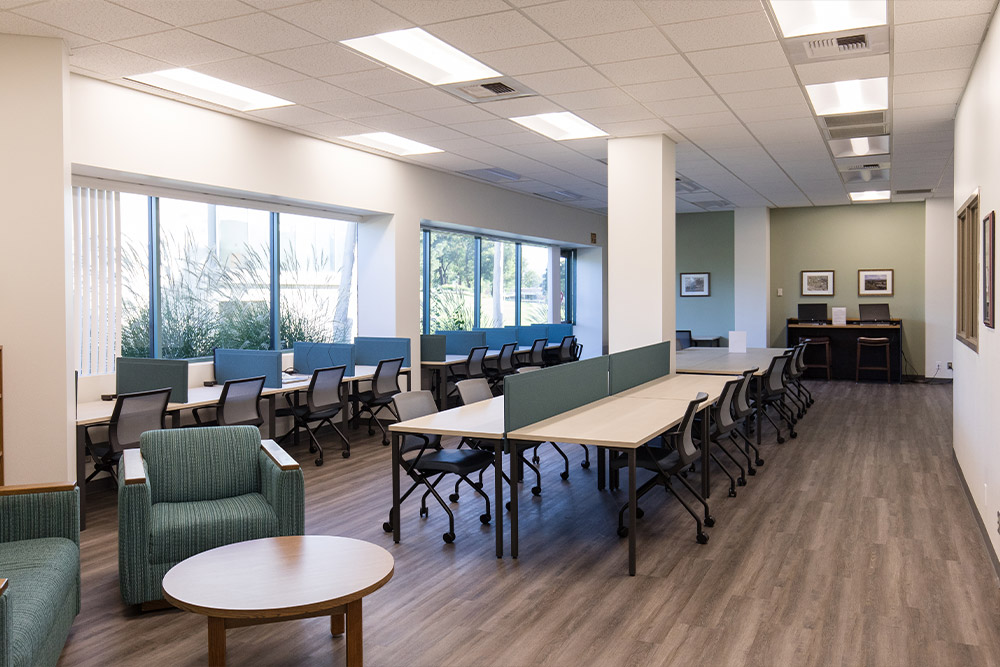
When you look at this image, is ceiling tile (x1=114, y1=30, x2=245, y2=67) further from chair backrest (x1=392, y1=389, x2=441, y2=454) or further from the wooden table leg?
the wooden table leg

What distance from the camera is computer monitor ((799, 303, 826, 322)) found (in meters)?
13.1

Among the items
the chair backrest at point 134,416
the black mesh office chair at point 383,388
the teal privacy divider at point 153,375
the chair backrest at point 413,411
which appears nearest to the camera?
the chair backrest at point 413,411

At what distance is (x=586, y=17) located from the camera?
13.9ft

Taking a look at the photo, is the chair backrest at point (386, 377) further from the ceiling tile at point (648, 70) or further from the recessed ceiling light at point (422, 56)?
the ceiling tile at point (648, 70)

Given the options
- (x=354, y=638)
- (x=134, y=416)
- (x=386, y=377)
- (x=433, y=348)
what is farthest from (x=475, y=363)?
(x=354, y=638)

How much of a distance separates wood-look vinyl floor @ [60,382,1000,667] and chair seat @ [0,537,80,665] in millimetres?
381

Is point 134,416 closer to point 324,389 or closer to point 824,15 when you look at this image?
point 324,389

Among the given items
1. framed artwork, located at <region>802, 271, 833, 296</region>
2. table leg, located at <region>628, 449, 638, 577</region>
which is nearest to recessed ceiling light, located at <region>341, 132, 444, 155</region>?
table leg, located at <region>628, 449, 638, 577</region>

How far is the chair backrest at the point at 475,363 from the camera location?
9.55 metres

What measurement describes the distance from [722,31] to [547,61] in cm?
111

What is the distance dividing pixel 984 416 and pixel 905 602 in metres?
1.58

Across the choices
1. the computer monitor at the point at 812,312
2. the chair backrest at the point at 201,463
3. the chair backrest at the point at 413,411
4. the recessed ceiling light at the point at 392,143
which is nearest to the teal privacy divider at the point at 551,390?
the chair backrest at the point at 413,411

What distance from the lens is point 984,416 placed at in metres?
4.52

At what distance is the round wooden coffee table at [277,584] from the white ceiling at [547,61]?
2731 mm
